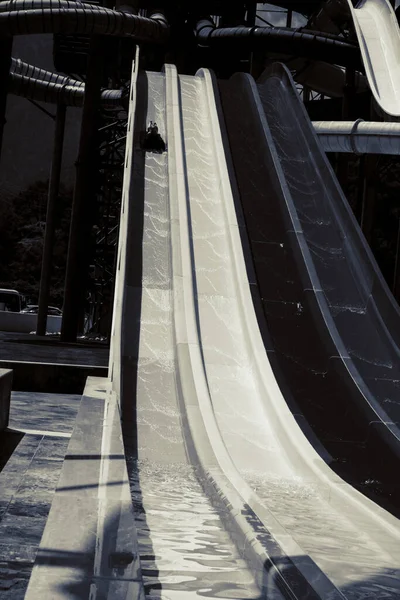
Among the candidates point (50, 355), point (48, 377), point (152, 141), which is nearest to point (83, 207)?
point (152, 141)

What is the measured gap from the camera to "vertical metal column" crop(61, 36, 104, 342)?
13.9 m

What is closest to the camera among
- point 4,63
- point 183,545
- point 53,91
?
point 183,545

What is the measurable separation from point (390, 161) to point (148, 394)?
19.3 m

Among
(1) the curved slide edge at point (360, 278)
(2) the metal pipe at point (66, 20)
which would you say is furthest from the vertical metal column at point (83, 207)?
(1) the curved slide edge at point (360, 278)

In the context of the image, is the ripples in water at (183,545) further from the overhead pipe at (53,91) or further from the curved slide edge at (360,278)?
the overhead pipe at (53,91)

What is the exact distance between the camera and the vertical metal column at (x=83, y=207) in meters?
13.9

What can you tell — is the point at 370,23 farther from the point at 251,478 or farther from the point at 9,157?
the point at 9,157

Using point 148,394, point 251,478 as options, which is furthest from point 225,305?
point 251,478

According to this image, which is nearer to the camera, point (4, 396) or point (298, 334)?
point (4, 396)

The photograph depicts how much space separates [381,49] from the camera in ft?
48.3

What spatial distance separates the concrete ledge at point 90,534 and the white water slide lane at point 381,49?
10.2 metres

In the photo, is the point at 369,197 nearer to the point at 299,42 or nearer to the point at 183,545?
the point at 299,42

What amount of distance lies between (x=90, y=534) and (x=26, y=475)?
1962 millimetres

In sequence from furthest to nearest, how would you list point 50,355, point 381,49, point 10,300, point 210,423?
point 10,300, point 381,49, point 50,355, point 210,423
